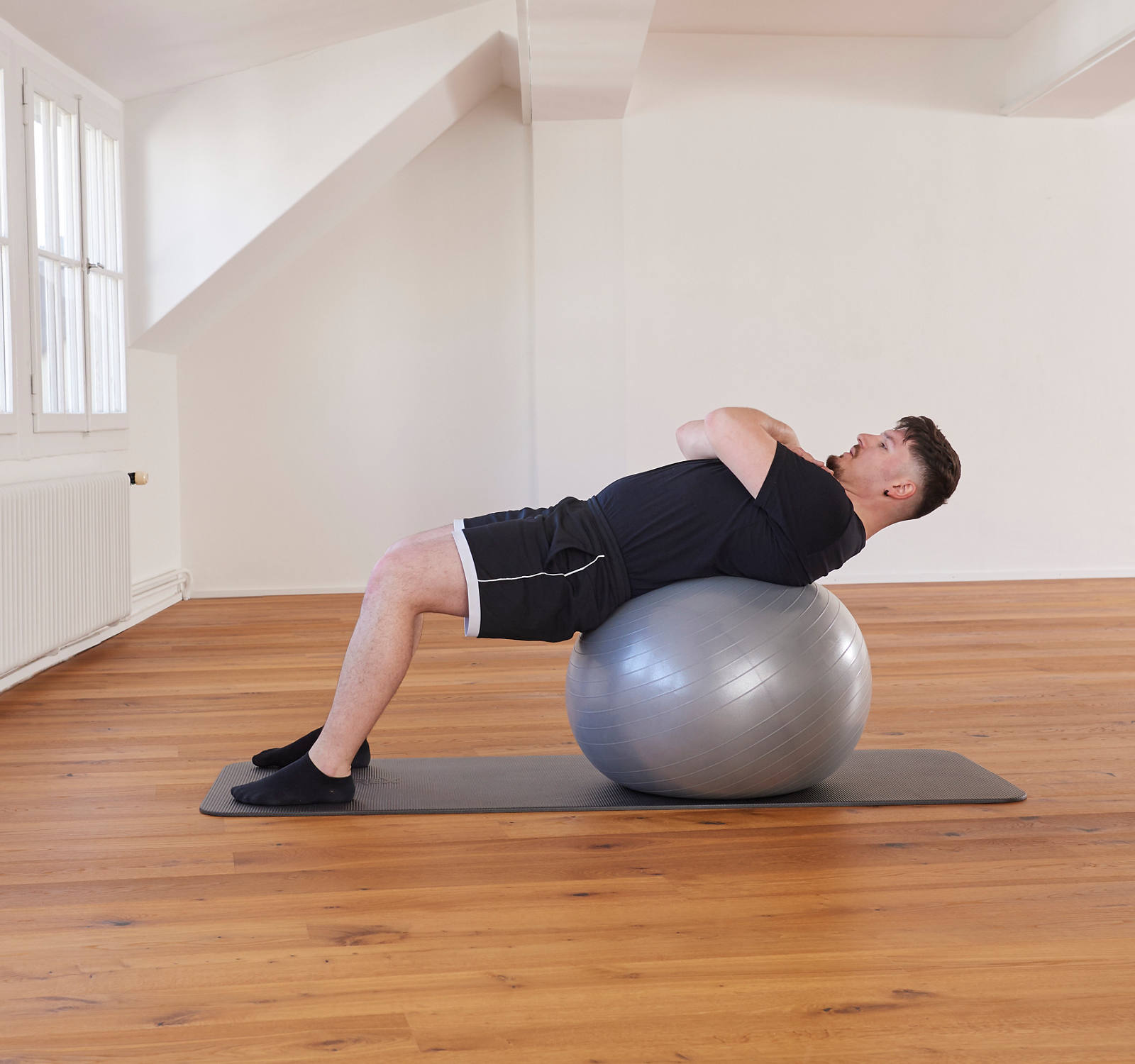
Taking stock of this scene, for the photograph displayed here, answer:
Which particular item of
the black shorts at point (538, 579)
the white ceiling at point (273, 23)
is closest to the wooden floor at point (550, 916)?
the black shorts at point (538, 579)

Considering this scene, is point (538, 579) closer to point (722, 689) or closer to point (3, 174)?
point (722, 689)

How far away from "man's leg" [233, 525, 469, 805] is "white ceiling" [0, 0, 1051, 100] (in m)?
2.16

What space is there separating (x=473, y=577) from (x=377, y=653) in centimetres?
24

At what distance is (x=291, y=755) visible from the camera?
240 cm

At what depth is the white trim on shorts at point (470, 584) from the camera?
7.04 feet

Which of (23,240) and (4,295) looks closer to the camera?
(4,295)

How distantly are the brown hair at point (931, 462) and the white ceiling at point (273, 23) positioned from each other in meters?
2.08

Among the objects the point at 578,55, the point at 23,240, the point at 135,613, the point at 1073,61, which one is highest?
the point at 1073,61

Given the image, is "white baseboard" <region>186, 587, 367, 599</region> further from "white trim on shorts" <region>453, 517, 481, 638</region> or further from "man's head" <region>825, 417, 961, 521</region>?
"man's head" <region>825, 417, 961, 521</region>

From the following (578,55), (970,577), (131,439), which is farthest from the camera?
(970,577)

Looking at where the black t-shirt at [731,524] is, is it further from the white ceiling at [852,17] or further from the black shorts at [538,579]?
the white ceiling at [852,17]

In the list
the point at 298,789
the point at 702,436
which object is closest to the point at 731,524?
the point at 702,436

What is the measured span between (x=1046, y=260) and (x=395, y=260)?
10.2 feet

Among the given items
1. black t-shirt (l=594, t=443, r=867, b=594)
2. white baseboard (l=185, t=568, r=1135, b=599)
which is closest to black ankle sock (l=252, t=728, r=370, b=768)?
black t-shirt (l=594, t=443, r=867, b=594)
